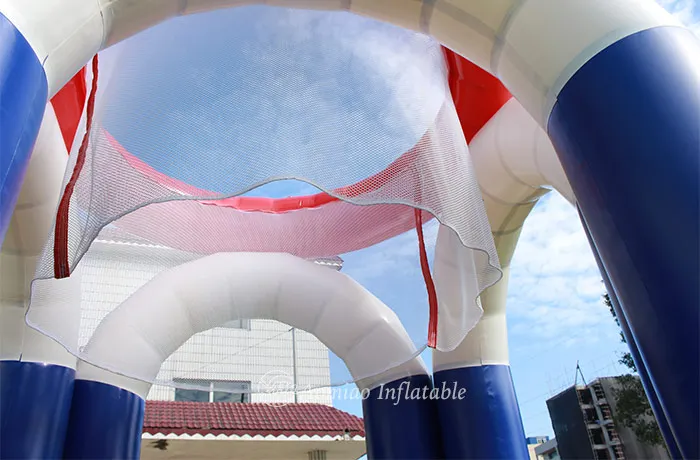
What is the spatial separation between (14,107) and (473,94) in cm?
222

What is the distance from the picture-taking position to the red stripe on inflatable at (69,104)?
2436 millimetres

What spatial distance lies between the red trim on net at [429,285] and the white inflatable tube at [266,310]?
607mm

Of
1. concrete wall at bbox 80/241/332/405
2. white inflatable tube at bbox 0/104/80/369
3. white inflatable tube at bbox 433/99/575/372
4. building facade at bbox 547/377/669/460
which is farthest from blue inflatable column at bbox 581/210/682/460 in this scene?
building facade at bbox 547/377/669/460

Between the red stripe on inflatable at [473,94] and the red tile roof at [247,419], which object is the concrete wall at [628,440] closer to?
the red tile roof at [247,419]

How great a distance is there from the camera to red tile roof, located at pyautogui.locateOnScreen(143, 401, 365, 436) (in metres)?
5.23

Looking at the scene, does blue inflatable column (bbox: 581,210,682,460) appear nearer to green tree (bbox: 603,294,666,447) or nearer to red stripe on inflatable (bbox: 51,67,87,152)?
red stripe on inflatable (bbox: 51,67,87,152)

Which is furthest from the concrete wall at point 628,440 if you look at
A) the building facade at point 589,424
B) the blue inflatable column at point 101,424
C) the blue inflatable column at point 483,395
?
the blue inflatable column at point 101,424

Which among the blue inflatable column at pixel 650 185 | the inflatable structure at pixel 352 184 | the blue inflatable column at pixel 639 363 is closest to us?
the blue inflatable column at pixel 650 185

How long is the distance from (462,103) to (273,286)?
141cm

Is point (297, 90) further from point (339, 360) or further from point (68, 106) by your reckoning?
point (339, 360)

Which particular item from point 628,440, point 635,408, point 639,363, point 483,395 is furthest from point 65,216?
point 628,440

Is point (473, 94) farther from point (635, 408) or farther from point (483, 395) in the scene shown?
point (635, 408)

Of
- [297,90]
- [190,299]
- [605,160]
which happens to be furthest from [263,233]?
[605,160]

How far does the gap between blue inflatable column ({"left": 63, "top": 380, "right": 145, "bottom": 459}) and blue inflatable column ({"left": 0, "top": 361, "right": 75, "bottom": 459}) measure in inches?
2.6
